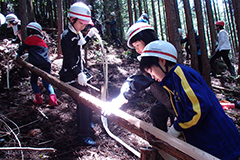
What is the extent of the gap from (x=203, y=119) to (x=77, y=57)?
260cm

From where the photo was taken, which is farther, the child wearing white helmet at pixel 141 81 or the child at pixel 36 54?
the child at pixel 36 54

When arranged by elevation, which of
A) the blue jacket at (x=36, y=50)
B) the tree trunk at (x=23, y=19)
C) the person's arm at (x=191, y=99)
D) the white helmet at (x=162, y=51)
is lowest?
the person's arm at (x=191, y=99)

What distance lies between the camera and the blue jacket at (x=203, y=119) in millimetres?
1427

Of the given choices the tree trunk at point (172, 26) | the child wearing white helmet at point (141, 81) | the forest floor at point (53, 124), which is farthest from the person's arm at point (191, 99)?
the tree trunk at point (172, 26)

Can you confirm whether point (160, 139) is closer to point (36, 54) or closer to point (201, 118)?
point (201, 118)

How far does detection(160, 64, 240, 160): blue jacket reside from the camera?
1.43 m

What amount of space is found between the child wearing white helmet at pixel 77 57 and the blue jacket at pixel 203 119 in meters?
2.08

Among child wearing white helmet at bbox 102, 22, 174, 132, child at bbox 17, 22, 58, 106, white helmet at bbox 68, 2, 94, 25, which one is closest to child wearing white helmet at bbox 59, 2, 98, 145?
white helmet at bbox 68, 2, 94, 25

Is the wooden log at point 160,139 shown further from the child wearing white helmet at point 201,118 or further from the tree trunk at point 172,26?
the tree trunk at point 172,26

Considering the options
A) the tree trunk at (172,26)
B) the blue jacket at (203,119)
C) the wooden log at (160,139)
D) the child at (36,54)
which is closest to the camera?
the wooden log at (160,139)

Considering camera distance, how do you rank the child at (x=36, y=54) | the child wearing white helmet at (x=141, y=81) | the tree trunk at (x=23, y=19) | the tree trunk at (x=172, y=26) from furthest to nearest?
1. the tree trunk at (x=23, y=19)
2. the child at (x=36, y=54)
3. the tree trunk at (x=172, y=26)
4. the child wearing white helmet at (x=141, y=81)

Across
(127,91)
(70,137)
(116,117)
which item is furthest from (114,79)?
(116,117)

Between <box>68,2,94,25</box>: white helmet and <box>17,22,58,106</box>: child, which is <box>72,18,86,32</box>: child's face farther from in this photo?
<box>17,22,58,106</box>: child

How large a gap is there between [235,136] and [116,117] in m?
1.20
